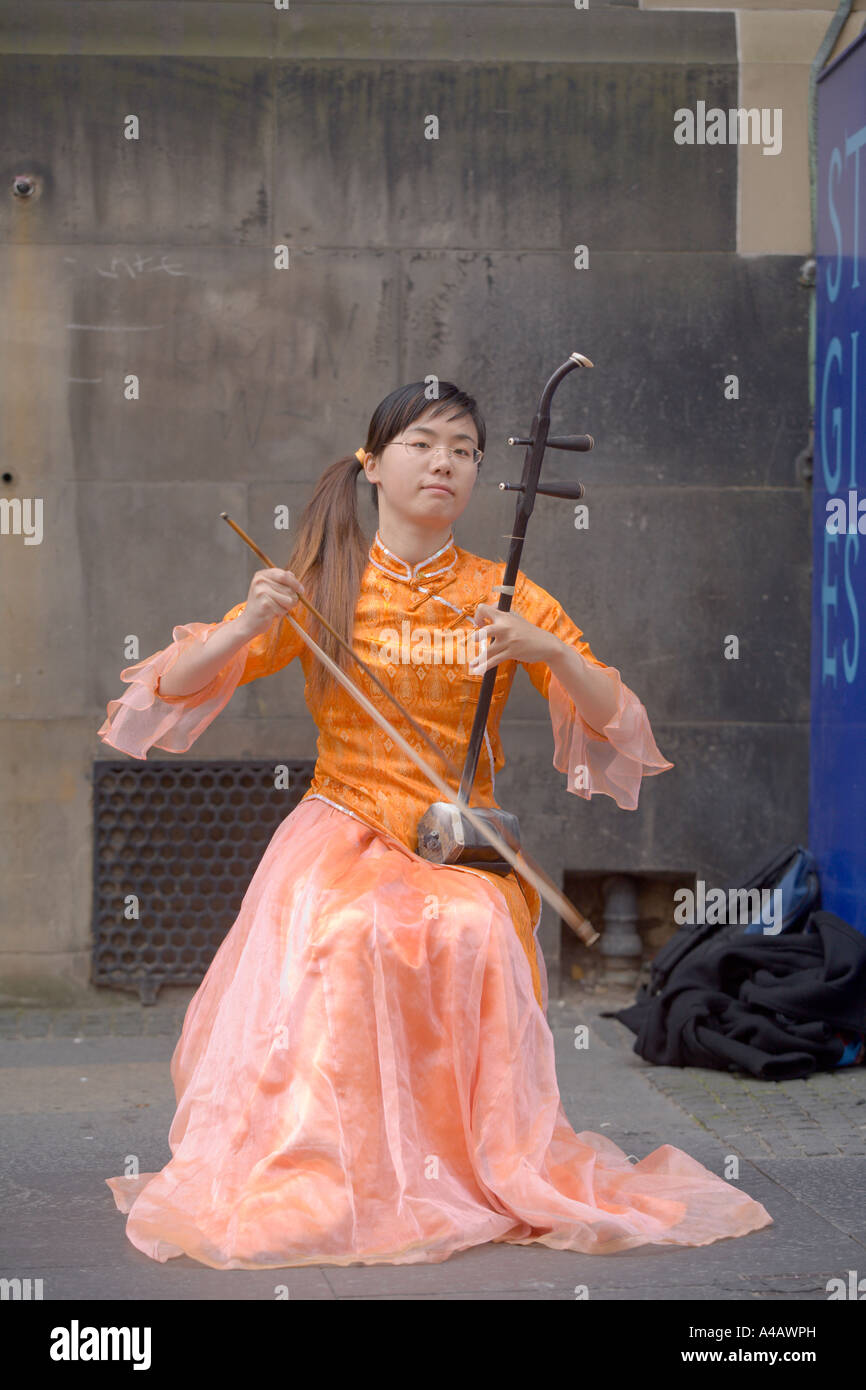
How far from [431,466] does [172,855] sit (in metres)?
2.79

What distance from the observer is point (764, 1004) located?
5094mm

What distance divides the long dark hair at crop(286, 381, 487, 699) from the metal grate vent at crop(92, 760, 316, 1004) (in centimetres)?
220

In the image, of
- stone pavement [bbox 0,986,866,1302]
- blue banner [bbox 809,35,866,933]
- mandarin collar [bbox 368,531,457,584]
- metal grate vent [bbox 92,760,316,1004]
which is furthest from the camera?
metal grate vent [bbox 92,760,316,1004]

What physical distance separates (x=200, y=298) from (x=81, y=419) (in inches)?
24.6

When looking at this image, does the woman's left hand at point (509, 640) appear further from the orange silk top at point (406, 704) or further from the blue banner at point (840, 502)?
the blue banner at point (840, 502)

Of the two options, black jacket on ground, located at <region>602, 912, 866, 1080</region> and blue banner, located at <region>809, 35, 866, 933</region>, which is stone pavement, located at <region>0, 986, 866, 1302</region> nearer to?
black jacket on ground, located at <region>602, 912, 866, 1080</region>

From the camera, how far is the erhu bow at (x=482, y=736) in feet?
11.9

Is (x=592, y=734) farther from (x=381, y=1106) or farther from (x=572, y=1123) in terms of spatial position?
(x=572, y=1123)

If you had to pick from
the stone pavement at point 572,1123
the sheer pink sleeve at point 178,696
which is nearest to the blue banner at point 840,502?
the stone pavement at point 572,1123

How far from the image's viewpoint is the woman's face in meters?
3.77

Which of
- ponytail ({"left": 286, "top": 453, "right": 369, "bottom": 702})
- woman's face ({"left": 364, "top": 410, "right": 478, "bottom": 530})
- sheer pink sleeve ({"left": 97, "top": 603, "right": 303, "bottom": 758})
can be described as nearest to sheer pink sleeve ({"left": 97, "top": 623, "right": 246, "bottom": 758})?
sheer pink sleeve ({"left": 97, "top": 603, "right": 303, "bottom": 758})

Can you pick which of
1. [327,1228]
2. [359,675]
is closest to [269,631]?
[359,675]

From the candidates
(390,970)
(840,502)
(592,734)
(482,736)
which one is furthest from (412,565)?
(840,502)
